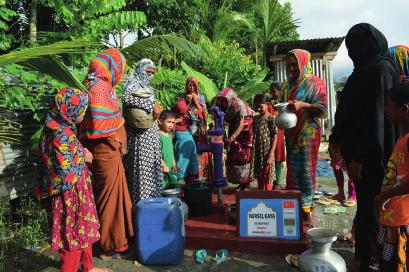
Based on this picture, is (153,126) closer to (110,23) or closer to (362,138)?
(362,138)

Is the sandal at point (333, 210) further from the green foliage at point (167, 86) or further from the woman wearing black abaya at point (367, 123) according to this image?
the green foliage at point (167, 86)

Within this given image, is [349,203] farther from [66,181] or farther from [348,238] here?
→ [66,181]

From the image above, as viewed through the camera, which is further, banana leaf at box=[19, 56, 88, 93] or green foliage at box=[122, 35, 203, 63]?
green foliage at box=[122, 35, 203, 63]

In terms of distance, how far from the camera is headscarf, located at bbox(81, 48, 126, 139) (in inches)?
130

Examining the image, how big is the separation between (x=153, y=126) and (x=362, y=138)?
2223 millimetres

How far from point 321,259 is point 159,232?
1.49 m

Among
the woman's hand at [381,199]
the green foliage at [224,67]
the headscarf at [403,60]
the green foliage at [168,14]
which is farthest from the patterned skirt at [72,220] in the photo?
the green foliage at [168,14]

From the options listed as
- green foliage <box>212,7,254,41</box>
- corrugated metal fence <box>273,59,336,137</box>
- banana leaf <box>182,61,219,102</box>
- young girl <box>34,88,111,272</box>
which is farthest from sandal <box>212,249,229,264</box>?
green foliage <box>212,7,254,41</box>

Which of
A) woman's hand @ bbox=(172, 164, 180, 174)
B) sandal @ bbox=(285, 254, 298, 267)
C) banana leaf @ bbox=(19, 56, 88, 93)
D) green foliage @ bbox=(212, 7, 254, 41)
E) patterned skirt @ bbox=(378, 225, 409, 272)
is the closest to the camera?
patterned skirt @ bbox=(378, 225, 409, 272)

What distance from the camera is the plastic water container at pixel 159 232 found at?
333 centimetres

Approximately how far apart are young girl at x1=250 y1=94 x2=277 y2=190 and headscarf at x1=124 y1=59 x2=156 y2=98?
5.60ft

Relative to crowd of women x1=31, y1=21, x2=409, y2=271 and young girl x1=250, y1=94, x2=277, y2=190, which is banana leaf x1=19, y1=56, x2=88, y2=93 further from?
young girl x1=250, y1=94, x2=277, y2=190

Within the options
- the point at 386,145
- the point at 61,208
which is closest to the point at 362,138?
the point at 386,145

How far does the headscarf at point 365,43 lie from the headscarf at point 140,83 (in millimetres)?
2098
